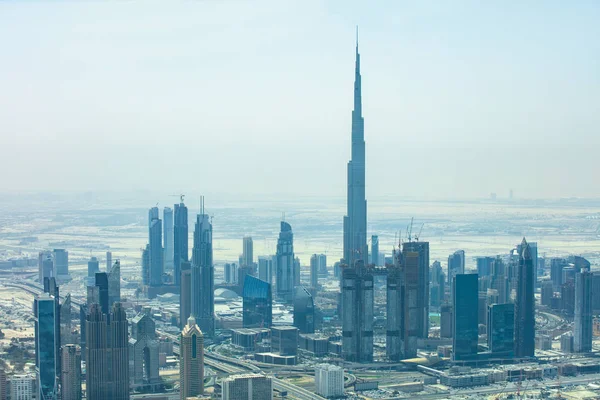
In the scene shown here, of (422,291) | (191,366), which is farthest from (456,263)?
(191,366)

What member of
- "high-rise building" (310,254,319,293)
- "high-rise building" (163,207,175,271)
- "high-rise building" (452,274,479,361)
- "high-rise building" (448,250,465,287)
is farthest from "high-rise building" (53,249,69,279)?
"high-rise building" (452,274,479,361)

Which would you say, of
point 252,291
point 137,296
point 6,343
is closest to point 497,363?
point 252,291

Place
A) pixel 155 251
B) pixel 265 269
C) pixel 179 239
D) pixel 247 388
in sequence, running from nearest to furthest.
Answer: pixel 247 388
pixel 179 239
pixel 155 251
pixel 265 269

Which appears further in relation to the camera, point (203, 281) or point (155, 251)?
point (155, 251)

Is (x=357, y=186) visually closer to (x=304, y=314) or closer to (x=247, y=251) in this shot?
(x=247, y=251)

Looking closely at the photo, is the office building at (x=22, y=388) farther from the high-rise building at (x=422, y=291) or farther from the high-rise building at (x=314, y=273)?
the high-rise building at (x=314, y=273)

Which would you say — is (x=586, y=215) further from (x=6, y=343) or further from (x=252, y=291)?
(x=6, y=343)
